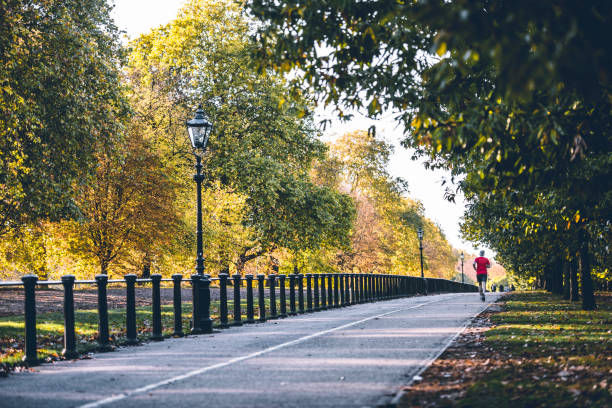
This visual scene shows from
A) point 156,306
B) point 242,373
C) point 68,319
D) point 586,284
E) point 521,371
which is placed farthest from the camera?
point 586,284

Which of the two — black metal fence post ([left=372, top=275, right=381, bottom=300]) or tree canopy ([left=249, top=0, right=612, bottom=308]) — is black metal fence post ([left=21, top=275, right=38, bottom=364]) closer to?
tree canopy ([left=249, top=0, right=612, bottom=308])

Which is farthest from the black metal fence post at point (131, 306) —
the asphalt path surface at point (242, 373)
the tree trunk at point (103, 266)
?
the tree trunk at point (103, 266)

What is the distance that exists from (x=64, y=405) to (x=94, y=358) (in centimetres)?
382

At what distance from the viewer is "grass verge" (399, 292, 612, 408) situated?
6070 mm

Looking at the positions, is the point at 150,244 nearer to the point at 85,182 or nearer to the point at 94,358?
the point at 85,182

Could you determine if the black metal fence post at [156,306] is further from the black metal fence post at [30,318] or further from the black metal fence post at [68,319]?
the black metal fence post at [30,318]

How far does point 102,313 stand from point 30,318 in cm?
169

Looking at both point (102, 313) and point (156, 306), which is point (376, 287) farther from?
point (102, 313)

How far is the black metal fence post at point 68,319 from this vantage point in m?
9.73

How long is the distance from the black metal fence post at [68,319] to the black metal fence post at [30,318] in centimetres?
63

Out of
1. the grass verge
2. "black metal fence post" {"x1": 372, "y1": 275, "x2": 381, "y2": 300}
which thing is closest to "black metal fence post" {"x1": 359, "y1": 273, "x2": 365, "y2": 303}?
"black metal fence post" {"x1": 372, "y1": 275, "x2": 381, "y2": 300}

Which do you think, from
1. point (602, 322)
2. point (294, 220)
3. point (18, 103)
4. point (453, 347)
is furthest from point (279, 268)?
point (453, 347)

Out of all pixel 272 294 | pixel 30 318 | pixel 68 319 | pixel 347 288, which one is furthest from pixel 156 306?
pixel 347 288

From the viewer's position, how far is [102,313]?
35.0 ft
